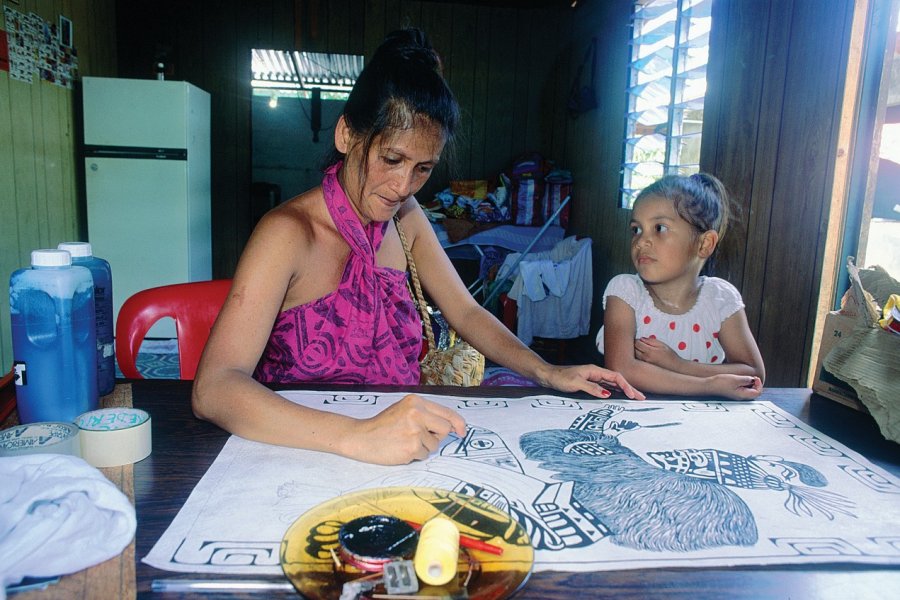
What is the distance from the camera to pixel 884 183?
201 centimetres

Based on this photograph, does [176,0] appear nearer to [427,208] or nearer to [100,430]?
[427,208]

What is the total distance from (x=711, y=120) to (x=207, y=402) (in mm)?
2624

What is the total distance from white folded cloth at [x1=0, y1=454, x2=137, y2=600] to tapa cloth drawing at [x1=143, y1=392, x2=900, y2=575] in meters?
0.05

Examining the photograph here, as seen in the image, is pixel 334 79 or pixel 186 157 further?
pixel 334 79

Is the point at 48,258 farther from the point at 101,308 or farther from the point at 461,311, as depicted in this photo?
the point at 461,311

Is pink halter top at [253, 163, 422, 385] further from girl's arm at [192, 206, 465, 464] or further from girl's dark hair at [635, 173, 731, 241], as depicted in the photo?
girl's dark hair at [635, 173, 731, 241]

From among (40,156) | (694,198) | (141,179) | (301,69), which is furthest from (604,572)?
(301,69)

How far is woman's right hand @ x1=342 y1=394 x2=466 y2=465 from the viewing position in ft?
2.75

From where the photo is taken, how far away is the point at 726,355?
1.74m

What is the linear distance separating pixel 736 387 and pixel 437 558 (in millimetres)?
898

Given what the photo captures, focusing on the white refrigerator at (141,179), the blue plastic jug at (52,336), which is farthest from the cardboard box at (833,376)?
the white refrigerator at (141,179)

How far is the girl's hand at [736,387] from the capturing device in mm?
1221

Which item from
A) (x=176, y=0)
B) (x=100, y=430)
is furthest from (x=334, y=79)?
(x=100, y=430)

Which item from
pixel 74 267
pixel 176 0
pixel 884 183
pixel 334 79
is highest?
pixel 176 0
